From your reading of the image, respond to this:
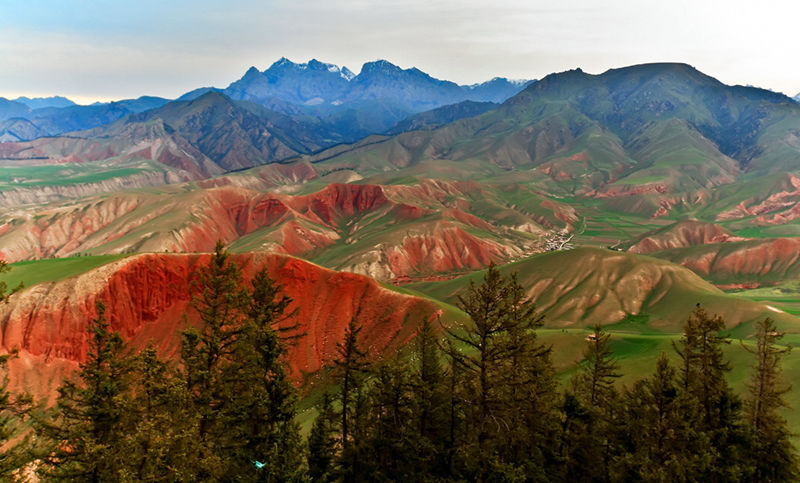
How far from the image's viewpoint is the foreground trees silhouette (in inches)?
707

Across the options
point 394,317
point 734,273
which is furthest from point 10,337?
point 734,273

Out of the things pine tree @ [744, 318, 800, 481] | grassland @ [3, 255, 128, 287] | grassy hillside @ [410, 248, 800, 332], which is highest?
pine tree @ [744, 318, 800, 481]

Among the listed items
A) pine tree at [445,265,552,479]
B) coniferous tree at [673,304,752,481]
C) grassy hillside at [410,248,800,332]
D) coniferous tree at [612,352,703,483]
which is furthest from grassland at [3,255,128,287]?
coniferous tree at [673,304,752,481]

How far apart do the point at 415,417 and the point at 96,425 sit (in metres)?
15.1

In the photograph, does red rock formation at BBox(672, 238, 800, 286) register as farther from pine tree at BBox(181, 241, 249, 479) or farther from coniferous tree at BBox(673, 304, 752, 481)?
pine tree at BBox(181, 241, 249, 479)

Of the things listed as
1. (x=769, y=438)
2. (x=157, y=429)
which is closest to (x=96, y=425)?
(x=157, y=429)

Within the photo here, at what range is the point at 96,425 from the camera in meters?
18.7

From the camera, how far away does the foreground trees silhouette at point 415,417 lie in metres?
18.0

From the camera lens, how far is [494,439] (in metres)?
19.8

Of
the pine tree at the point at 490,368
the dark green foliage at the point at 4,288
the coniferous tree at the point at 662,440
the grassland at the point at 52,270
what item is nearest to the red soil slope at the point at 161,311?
the grassland at the point at 52,270

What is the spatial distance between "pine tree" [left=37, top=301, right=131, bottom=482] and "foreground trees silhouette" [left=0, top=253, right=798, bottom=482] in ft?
0.25

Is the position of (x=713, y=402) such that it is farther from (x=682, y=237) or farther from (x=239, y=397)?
(x=682, y=237)

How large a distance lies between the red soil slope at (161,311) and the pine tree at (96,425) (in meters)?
42.2

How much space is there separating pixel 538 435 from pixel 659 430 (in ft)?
19.1
